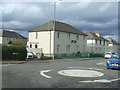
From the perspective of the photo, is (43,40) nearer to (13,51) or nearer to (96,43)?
(13,51)

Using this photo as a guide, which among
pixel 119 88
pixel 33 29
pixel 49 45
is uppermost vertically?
pixel 33 29

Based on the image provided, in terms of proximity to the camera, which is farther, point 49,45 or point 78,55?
point 78,55

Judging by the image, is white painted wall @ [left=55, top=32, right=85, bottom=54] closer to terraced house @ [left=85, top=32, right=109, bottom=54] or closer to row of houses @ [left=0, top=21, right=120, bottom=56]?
row of houses @ [left=0, top=21, right=120, bottom=56]

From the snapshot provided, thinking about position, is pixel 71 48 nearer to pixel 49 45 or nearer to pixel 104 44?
pixel 49 45

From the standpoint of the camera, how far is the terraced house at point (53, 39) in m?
40.4

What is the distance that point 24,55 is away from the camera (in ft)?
88.8

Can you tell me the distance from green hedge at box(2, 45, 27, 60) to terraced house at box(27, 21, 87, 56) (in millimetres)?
11500

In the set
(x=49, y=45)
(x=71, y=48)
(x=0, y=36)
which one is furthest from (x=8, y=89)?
(x=0, y=36)

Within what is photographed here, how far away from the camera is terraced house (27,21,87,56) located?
133 ft

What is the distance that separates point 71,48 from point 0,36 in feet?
147

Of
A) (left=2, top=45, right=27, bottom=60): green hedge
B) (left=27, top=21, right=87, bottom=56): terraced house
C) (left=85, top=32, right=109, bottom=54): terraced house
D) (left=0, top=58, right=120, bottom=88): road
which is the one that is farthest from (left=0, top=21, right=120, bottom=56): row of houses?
(left=0, top=58, right=120, bottom=88): road

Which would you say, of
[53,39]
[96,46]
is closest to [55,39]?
[53,39]

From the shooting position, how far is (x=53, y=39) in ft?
128

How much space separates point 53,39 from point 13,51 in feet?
47.2
